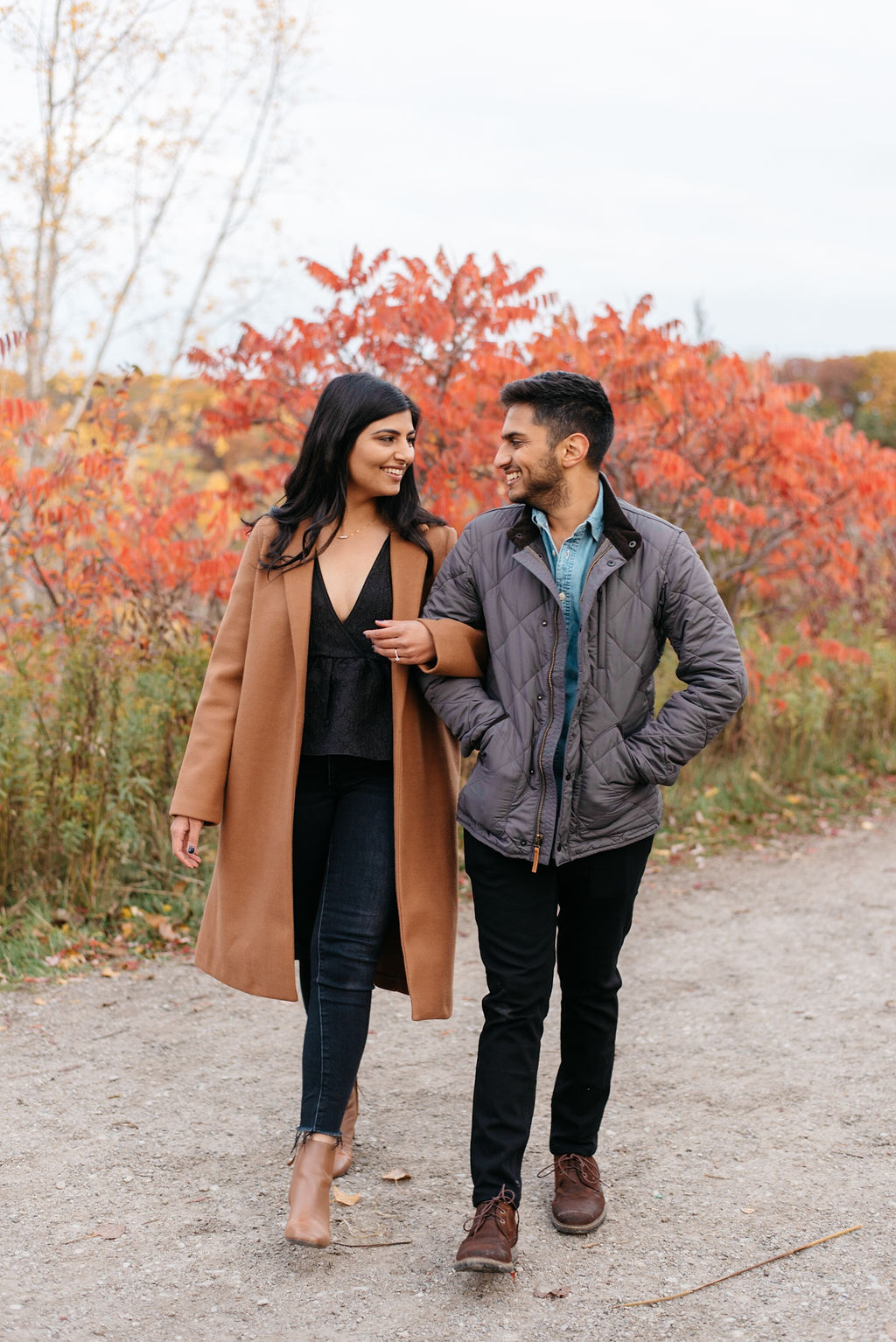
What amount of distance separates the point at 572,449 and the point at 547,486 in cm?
10

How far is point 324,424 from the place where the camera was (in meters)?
3.03

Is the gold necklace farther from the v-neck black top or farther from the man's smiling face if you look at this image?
the man's smiling face

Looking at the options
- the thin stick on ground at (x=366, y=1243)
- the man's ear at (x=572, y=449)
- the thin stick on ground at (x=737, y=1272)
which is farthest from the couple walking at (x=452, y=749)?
the thin stick on ground at (x=737, y=1272)

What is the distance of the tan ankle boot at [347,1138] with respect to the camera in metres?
3.22

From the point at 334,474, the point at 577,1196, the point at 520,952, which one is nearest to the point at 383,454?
the point at 334,474

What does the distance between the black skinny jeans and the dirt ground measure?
1.27 feet

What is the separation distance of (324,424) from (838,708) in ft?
20.6

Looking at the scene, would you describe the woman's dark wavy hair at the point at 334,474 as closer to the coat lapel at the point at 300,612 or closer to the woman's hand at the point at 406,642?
the coat lapel at the point at 300,612

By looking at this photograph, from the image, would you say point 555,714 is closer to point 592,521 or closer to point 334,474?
point 592,521

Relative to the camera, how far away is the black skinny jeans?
2906mm

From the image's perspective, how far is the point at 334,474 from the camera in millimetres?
3086

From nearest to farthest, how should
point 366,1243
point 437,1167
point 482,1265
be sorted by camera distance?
point 482,1265 < point 366,1243 < point 437,1167

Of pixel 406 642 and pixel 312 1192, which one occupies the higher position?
pixel 406 642

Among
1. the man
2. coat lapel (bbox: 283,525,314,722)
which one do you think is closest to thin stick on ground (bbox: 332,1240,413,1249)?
the man
